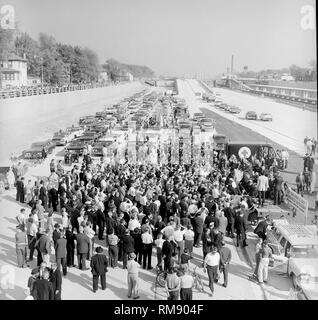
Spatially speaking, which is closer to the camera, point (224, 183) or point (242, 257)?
point (242, 257)

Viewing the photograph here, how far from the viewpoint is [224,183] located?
15.0m

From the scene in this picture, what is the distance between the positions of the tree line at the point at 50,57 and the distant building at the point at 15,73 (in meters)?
0.98

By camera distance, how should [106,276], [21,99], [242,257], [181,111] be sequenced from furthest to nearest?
[181,111]
[21,99]
[242,257]
[106,276]

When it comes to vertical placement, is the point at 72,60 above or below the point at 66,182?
above

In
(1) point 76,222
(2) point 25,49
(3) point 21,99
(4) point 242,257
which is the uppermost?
(2) point 25,49

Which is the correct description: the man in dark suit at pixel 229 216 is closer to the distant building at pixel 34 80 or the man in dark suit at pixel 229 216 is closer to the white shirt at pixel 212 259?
the white shirt at pixel 212 259

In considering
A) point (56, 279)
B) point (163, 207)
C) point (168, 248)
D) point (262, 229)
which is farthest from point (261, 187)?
point (56, 279)

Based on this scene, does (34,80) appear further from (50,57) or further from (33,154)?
(33,154)

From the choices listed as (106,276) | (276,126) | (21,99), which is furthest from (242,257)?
(276,126)

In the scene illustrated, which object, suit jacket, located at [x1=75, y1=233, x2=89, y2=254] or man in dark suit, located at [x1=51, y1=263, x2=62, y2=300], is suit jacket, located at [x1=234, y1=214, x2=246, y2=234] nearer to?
suit jacket, located at [x1=75, y1=233, x2=89, y2=254]

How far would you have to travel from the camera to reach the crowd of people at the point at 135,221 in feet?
29.5

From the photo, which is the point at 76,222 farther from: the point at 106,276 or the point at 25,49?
the point at 25,49
